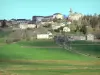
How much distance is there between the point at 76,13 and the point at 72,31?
2567 inches

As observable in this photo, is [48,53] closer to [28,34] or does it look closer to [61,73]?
[61,73]

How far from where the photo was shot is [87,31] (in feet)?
324

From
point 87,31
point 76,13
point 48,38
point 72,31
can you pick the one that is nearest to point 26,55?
point 48,38

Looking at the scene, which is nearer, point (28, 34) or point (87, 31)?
point (28, 34)

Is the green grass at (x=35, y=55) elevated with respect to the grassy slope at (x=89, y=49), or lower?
elevated

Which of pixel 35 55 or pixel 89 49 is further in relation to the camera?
pixel 89 49

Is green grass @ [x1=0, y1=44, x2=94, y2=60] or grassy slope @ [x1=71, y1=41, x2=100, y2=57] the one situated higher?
green grass @ [x1=0, y1=44, x2=94, y2=60]

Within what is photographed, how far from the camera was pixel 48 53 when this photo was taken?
47812 mm

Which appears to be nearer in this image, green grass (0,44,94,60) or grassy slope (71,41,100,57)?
green grass (0,44,94,60)

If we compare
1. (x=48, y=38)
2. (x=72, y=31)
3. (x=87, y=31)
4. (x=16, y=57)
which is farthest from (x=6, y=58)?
(x=72, y=31)

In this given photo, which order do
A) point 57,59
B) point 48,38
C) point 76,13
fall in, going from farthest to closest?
point 76,13 < point 48,38 < point 57,59

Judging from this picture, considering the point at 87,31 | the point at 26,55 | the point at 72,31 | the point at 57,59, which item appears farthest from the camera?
the point at 72,31

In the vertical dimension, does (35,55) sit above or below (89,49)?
above

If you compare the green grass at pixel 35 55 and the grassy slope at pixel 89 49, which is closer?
the green grass at pixel 35 55
